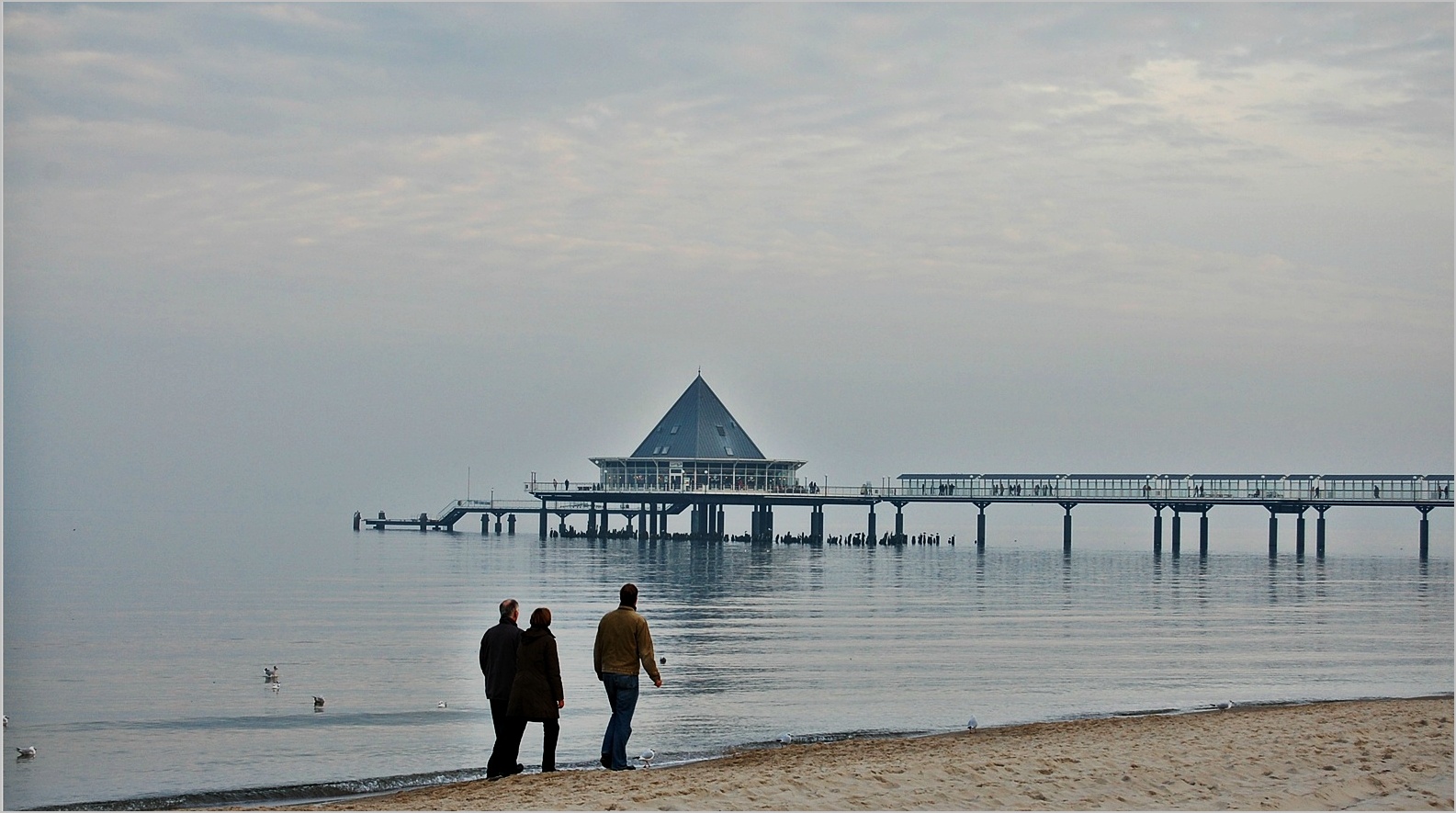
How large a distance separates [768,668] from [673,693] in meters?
3.76

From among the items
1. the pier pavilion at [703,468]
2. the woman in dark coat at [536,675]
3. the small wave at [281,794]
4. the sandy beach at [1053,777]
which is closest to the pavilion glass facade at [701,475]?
the pier pavilion at [703,468]

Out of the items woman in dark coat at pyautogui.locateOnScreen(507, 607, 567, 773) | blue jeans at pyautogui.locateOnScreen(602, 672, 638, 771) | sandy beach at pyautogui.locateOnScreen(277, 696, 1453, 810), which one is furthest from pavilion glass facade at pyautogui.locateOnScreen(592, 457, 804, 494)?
woman in dark coat at pyautogui.locateOnScreen(507, 607, 567, 773)

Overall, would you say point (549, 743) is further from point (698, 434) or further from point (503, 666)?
point (698, 434)

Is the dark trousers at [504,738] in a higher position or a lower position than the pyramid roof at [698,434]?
lower

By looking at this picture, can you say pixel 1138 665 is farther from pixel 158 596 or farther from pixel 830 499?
pixel 830 499

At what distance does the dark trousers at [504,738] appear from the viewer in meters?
13.9

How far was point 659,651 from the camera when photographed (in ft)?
97.8

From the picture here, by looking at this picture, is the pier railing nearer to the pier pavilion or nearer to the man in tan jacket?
the pier pavilion

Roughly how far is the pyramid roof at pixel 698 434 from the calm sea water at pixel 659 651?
33671mm

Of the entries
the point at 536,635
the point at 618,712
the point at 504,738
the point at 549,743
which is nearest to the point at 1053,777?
the point at 618,712

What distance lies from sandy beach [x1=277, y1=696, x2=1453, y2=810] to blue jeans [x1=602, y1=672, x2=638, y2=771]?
0.24 metres

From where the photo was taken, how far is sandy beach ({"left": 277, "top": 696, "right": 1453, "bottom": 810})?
12.5 m

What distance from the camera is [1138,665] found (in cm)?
2806

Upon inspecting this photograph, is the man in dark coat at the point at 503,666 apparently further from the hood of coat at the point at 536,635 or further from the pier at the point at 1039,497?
the pier at the point at 1039,497
